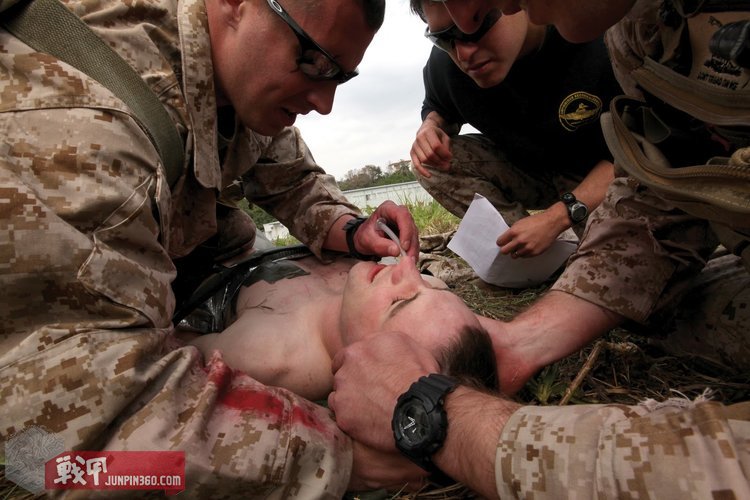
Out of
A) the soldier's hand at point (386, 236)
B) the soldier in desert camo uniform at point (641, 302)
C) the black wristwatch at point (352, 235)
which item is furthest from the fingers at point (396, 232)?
the soldier in desert camo uniform at point (641, 302)

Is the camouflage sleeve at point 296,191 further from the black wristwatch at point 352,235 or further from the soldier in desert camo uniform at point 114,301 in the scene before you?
the soldier in desert camo uniform at point 114,301

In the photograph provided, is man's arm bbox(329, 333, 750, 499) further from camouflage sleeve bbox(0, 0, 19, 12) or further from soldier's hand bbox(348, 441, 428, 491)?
camouflage sleeve bbox(0, 0, 19, 12)

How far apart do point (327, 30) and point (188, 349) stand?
1406 millimetres

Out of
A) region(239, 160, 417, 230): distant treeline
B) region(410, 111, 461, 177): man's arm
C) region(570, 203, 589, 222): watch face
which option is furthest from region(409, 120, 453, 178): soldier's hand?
region(239, 160, 417, 230): distant treeline

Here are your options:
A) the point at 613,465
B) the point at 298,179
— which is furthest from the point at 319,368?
the point at 298,179

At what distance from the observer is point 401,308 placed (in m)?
1.98

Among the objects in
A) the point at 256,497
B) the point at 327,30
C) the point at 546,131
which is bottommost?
the point at 256,497

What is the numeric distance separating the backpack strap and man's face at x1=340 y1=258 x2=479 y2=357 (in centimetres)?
96

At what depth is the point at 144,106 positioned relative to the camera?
5.70 feet

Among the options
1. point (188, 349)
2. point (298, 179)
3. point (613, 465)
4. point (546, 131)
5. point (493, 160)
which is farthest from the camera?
point (493, 160)

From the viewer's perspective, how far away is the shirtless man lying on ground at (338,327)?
184 cm

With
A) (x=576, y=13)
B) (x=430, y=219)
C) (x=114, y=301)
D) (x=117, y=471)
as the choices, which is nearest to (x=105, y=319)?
(x=114, y=301)

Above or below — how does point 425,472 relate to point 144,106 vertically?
below

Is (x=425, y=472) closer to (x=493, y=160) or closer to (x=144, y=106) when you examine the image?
(x=144, y=106)
